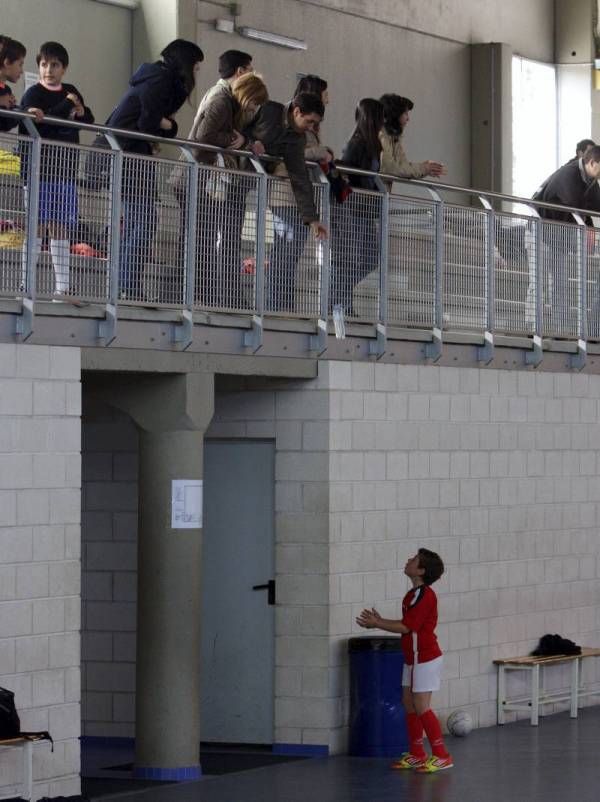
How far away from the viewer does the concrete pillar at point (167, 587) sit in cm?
1308

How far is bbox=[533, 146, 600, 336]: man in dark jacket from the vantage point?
1650cm

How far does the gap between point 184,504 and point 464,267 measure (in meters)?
3.70

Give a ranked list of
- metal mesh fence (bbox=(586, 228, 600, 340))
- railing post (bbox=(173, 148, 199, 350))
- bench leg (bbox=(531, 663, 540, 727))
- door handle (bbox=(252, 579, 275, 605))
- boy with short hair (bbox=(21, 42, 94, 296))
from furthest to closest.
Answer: metal mesh fence (bbox=(586, 228, 600, 340)), bench leg (bbox=(531, 663, 540, 727)), door handle (bbox=(252, 579, 275, 605)), railing post (bbox=(173, 148, 199, 350)), boy with short hair (bbox=(21, 42, 94, 296))

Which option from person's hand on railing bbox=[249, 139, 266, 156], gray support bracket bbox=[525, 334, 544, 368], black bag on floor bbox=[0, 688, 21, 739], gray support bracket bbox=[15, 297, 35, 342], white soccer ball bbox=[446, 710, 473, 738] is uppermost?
person's hand on railing bbox=[249, 139, 266, 156]

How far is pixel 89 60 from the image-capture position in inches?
734

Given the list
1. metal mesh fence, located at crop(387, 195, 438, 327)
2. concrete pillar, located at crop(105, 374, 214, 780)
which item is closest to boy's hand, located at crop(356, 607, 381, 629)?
concrete pillar, located at crop(105, 374, 214, 780)

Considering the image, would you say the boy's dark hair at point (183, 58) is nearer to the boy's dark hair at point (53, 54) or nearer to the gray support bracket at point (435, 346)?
the boy's dark hair at point (53, 54)

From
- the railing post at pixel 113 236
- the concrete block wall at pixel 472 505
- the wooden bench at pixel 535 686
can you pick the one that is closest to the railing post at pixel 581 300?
the concrete block wall at pixel 472 505

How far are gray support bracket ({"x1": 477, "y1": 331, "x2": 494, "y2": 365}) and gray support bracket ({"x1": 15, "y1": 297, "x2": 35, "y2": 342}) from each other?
17.3 feet

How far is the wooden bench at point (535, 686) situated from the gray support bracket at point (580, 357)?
2.55 m

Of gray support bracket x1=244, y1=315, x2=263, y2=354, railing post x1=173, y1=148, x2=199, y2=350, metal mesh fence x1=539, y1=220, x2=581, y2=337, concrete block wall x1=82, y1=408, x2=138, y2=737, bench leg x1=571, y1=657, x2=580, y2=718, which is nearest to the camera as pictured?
Answer: railing post x1=173, y1=148, x2=199, y2=350

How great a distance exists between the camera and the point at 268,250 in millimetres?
13445

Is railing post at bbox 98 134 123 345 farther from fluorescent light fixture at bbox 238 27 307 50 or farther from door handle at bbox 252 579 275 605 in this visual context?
fluorescent light fixture at bbox 238 27 307 50

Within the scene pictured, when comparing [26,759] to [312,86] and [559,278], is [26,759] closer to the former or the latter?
[312,86]
